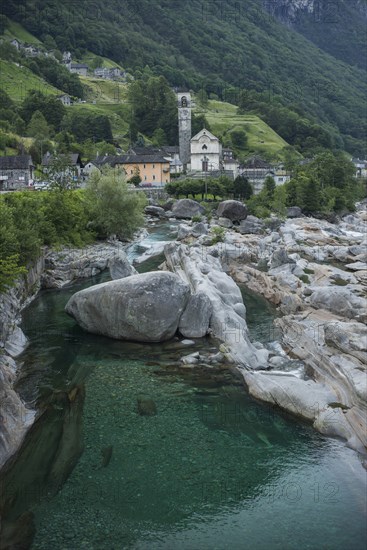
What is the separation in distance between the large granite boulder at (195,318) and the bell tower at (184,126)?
9989cm

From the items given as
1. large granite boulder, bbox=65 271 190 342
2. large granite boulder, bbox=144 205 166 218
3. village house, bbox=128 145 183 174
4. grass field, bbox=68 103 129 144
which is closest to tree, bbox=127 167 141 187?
village house, bbox=128 145 183 174

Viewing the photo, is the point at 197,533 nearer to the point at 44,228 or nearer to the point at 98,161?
the point at 44,228

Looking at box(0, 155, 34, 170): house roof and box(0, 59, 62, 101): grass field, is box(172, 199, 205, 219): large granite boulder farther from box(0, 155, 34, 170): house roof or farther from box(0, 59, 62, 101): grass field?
box(0, 59, 62, 101): grass field

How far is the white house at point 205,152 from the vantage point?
385 feet

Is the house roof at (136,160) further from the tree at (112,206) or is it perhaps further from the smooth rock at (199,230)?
the tree at (112,206)

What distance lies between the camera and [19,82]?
496 feet

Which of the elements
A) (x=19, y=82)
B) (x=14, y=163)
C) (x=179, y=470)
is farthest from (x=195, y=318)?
(x=19, y=82)

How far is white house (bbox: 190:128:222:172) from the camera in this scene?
117250 mm

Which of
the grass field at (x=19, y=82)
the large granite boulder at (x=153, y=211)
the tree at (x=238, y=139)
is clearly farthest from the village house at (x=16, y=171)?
the tree at (x=238, y=139)

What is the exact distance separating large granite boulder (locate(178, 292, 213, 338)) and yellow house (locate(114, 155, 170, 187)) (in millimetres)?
76185

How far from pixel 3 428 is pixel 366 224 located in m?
74.7

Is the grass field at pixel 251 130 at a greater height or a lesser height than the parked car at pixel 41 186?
greater

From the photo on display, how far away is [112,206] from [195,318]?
2935 cm

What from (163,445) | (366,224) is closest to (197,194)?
(366,224)
